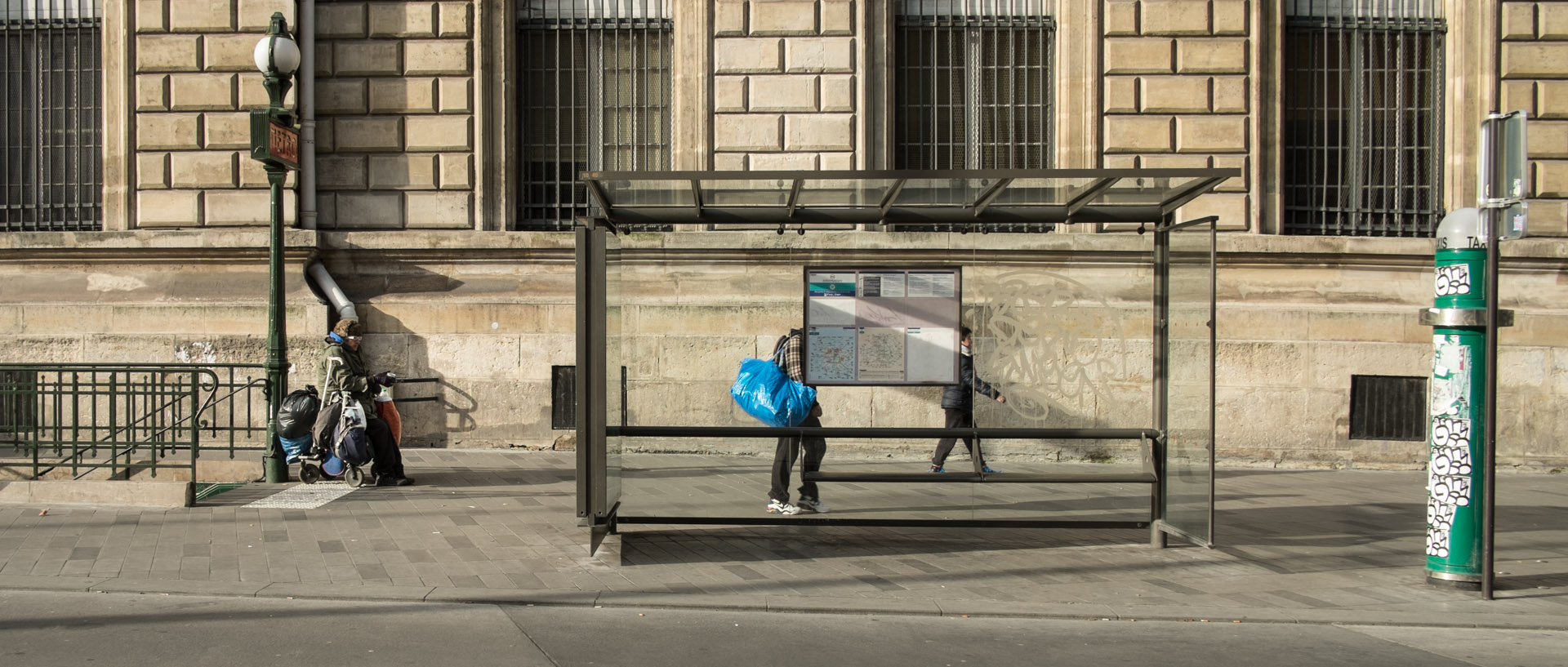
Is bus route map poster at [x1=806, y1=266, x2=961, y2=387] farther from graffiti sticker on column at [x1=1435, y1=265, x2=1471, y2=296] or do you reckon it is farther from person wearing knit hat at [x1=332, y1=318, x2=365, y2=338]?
person wearing knit hat at [x1=332, y1=318, x2=365, y2=338]

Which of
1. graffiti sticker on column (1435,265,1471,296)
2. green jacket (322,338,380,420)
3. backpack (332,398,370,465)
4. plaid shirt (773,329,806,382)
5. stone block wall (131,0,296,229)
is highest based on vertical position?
stone block wall (131,0,296,229)

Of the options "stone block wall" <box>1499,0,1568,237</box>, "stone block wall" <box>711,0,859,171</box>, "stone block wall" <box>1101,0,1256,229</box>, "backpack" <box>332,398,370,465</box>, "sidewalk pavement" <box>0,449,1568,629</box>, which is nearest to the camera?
"sidewalk pavement" <box>0,449,1568,629</box>

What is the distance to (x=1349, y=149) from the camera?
14109 millimetres

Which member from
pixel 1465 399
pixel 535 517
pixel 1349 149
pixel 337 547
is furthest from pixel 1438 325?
pixel 1349 149

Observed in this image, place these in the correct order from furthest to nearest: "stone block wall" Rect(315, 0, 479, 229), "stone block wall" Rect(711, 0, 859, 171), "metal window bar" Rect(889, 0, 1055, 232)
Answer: "metal window bar" Rect(889, 0, 1055, 232), "stone block wall" Rect(315, 0, 479, 229), "stone block wall" Rect(711, 0, 859, 171)

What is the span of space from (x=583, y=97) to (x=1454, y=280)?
10.3 metres

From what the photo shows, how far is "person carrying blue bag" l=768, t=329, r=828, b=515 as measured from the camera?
27.1 feet

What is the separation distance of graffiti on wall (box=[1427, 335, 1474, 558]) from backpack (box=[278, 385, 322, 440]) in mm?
8550

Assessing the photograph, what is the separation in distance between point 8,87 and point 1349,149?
53.6 feet

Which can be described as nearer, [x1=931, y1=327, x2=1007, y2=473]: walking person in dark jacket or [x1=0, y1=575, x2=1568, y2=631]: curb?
[x1=0, y1=575, x2=1568, y2=631]: curb

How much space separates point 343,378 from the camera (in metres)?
10.2

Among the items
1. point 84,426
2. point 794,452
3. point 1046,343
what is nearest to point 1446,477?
point 1046,343

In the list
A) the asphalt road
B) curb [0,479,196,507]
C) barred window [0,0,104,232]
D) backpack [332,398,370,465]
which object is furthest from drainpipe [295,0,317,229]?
the asphalt road

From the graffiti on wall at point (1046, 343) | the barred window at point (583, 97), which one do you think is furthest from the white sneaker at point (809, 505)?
the barred window at point (583, 97)
